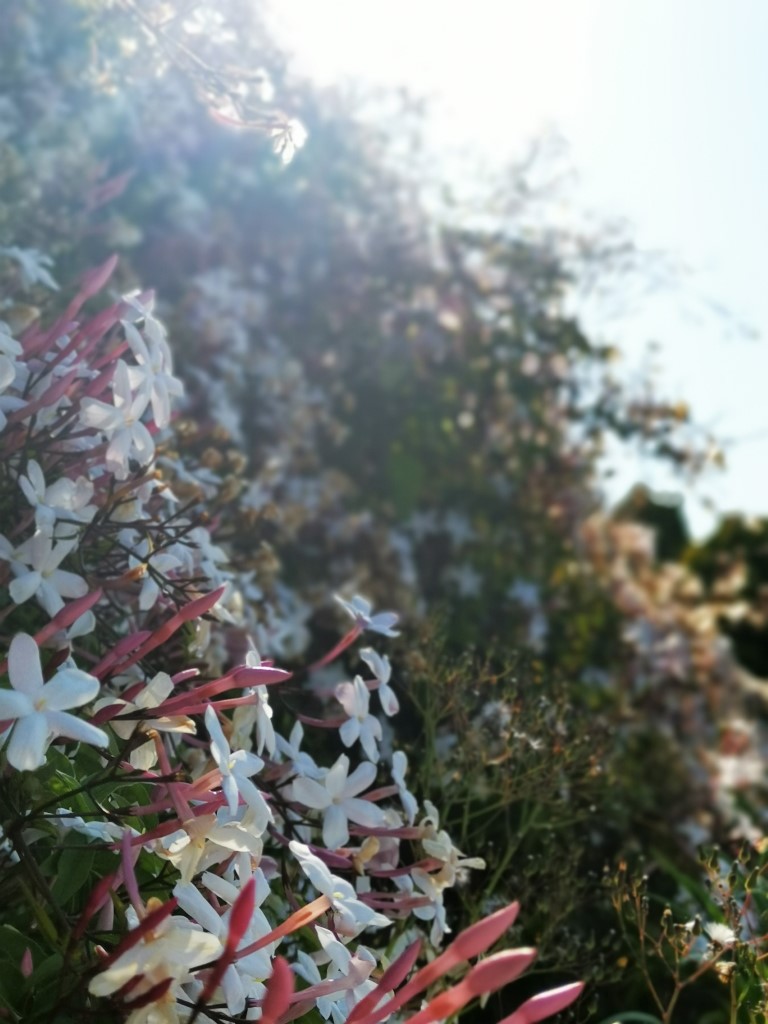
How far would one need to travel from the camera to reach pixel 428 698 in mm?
1762

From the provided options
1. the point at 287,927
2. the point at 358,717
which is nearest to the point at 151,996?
the point at 287,927

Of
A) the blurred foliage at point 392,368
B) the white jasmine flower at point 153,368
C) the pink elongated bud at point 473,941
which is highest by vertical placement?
the pink elongated bud at point 473,941

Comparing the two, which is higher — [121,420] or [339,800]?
[121,420]

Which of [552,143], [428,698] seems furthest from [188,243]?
[428,698]

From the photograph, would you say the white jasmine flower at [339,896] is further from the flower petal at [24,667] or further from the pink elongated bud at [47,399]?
the pink elongated bud at [47,399]

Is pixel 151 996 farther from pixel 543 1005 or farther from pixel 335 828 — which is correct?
pixel 335 828

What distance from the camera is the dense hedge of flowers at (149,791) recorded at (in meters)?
0.84

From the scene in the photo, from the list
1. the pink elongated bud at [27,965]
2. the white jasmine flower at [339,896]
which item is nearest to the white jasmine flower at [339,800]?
the white jasmine flower at [339,896]

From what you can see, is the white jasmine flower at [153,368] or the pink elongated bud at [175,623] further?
the white jasmine flower at [153,368]

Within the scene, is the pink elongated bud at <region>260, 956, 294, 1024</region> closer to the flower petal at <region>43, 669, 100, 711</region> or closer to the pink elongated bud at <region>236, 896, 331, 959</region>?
the pink elongated bud at <region>236, 896, 331, 959</region>

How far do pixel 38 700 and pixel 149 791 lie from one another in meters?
0.36

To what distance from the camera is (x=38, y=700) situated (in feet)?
2.94

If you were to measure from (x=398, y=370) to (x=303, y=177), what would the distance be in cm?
81

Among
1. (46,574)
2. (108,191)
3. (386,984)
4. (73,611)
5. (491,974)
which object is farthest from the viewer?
(108,191)
